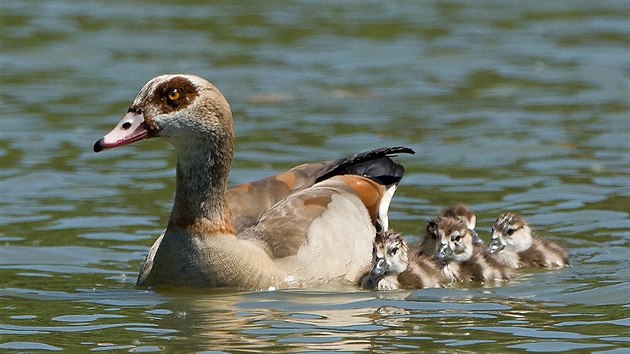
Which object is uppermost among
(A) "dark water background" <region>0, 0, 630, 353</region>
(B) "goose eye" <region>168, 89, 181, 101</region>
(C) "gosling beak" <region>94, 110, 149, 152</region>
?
(B) "goose eye" <region>168, 89, 181, 101</region>

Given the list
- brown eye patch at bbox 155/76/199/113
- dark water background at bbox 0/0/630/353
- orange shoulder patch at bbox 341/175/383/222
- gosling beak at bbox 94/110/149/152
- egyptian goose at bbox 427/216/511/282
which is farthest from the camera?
orange shoulder patch at bbox 341/175/383/222

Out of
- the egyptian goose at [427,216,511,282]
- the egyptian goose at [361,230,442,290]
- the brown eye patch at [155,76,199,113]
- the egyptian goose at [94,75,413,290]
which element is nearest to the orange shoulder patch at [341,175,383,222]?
the egyptian goose at [94,75,413,290]

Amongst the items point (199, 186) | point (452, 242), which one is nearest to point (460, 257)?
point (452, 242)

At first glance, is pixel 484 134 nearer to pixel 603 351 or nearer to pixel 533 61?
pixel 533 61

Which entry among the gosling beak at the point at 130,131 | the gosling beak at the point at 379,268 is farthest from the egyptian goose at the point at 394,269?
the gosling beak at the point at 130,131

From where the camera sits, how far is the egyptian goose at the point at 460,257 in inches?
424

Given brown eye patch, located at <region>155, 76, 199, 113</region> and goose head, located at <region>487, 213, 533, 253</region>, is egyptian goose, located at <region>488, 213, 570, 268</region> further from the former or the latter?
brown eye patch, located at <region>155, 76, 199, 113</region>

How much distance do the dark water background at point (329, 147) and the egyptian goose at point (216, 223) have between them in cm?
19

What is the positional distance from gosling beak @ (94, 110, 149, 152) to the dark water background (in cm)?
101

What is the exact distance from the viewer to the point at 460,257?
10.8 metres

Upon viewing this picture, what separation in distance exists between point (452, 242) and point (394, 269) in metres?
0.63

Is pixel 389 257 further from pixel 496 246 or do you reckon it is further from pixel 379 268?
pixel 496 246

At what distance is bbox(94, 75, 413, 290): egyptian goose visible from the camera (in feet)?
33.1

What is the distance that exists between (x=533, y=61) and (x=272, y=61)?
3.16 metres
